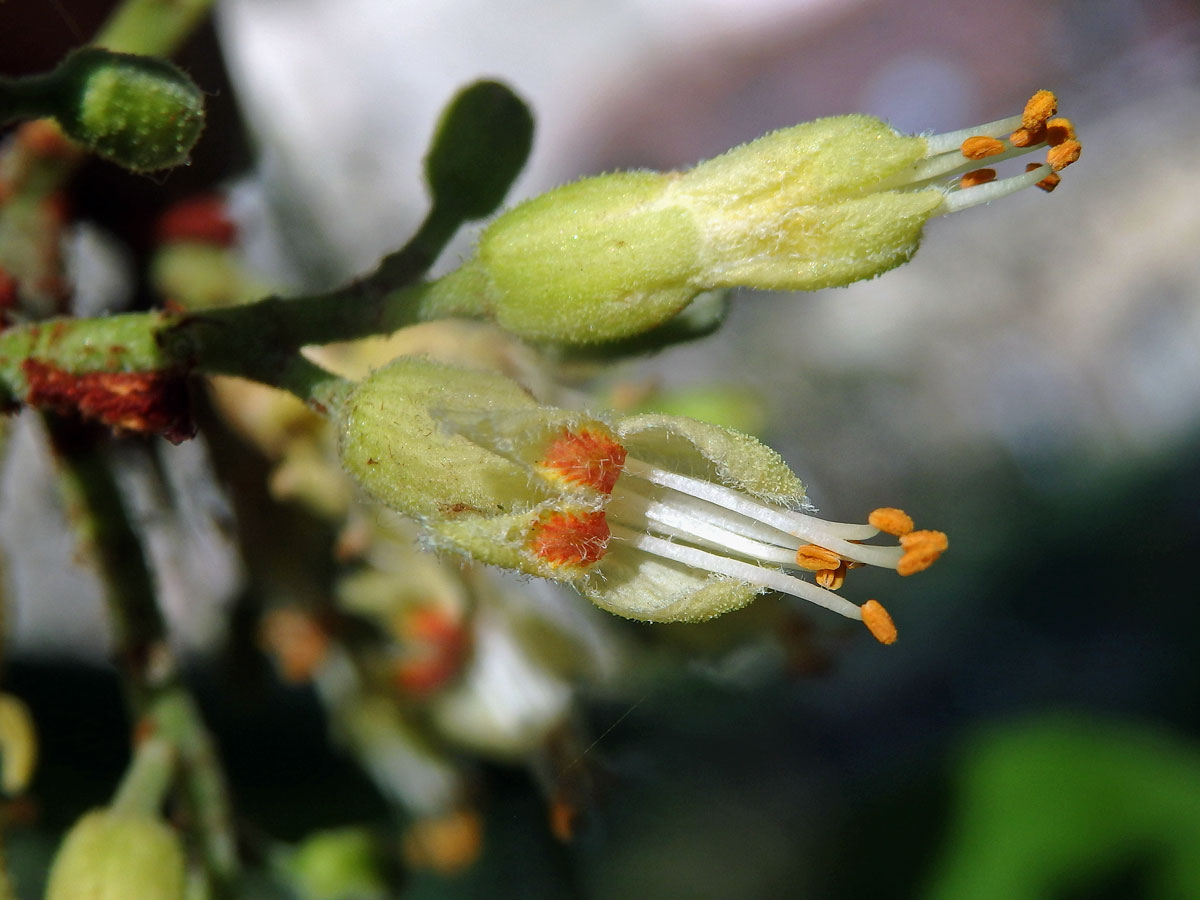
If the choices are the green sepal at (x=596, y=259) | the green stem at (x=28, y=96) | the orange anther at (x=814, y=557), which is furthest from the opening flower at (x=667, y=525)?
the green stem at (x=28, y=96)

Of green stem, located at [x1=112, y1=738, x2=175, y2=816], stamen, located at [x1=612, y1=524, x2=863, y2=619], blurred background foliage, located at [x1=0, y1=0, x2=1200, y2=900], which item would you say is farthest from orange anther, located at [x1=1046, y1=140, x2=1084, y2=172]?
green stem, located at [x1=112, y1=738, x2=175, y2=816]

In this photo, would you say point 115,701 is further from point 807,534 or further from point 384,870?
point 807,534

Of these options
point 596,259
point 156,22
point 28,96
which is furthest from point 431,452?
point 156,22

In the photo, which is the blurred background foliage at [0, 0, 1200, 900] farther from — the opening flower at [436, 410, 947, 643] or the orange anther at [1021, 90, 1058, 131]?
the orange anther at [1021, 90, 1058, 131]

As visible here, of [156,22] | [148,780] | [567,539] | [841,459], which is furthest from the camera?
[841,459]

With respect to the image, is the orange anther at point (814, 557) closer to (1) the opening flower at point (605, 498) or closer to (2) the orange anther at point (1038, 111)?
(1) the opening flower at point (605, 498)

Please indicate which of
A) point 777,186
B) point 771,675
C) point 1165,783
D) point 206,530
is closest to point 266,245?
point 206,530

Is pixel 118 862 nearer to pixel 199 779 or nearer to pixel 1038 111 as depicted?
pixel 199 779
